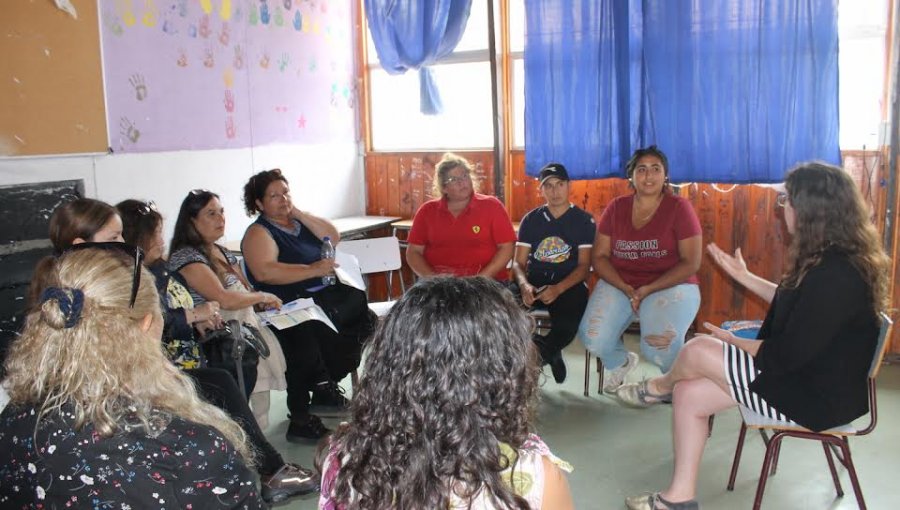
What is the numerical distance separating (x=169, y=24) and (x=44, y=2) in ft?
2.44

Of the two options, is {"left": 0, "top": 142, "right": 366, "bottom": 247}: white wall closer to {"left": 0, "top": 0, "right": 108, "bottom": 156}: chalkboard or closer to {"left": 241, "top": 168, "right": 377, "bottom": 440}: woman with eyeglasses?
{"left": 0, "top": 0, "right": 108, "bottom": 156}: chalkboard

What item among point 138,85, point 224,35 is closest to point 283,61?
point 224,35

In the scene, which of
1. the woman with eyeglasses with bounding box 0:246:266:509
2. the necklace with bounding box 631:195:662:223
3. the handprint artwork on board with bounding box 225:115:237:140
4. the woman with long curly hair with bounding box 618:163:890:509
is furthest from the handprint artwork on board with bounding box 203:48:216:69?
the woman with long curly hair with bounding box 618:163:890:509

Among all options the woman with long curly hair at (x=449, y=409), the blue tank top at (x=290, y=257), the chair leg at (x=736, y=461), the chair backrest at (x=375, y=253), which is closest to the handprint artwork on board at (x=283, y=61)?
the chair backrest at (x=375, y=253)

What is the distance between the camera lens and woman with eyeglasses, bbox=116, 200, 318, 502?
95.7 inches

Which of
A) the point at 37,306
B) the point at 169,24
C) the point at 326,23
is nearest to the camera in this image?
the point at 37,306

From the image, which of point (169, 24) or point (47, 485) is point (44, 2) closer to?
point (169, 24)

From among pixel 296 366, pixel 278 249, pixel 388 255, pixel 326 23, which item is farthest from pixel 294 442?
pixel 326 23

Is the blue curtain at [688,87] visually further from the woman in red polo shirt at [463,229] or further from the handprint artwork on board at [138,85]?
the handprint artwork on board at [138,85]

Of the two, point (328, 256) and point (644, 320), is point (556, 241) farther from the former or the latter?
point (328, 256)

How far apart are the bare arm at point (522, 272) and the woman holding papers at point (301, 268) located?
2.39 ft

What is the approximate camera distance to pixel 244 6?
444cm

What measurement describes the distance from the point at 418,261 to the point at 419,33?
66.6 inches

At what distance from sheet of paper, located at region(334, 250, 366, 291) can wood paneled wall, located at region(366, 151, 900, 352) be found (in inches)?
51.5
